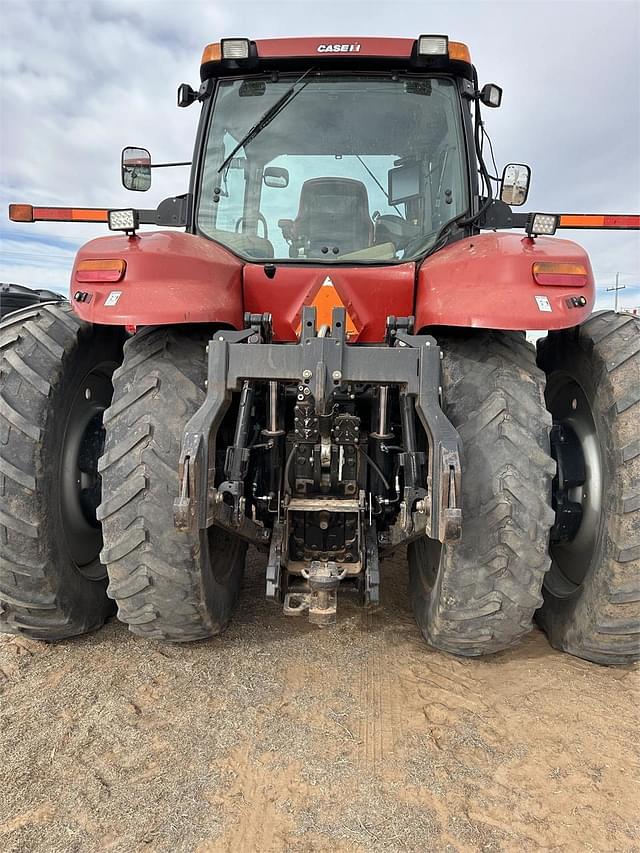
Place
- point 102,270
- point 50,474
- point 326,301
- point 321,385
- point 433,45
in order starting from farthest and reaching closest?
point 433,45, point 326,301, point 50,474, point 102,270, point 321,385

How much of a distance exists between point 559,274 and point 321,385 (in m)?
0.97

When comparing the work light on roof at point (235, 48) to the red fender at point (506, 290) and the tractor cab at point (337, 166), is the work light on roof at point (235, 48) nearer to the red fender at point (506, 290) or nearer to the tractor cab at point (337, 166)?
the tractor cab at point (337, 166)

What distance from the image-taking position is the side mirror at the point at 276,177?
296 cm

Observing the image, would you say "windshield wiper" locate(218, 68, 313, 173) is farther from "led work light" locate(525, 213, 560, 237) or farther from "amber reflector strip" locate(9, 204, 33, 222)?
"led work light" locate(525, 213, 560, 237)

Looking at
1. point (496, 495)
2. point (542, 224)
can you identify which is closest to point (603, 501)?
point (496, 495)

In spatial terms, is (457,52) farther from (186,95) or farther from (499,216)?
(186,95)

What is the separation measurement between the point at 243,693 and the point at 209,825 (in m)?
0.65

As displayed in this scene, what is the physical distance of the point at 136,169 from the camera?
3006mm

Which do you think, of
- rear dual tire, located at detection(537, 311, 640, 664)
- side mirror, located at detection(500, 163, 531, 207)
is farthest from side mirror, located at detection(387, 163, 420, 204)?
A: rear dual tire, located at detection(537, 311, 640, 664)

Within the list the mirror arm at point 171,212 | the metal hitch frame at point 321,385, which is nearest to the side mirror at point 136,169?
the mirror arm at point 171,212

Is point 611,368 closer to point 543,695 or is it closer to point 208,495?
point 543,695

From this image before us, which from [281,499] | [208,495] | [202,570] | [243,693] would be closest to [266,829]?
[243,693]

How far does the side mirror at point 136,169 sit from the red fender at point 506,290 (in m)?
1.64

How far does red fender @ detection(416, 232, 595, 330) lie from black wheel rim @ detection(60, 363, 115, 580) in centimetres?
158
